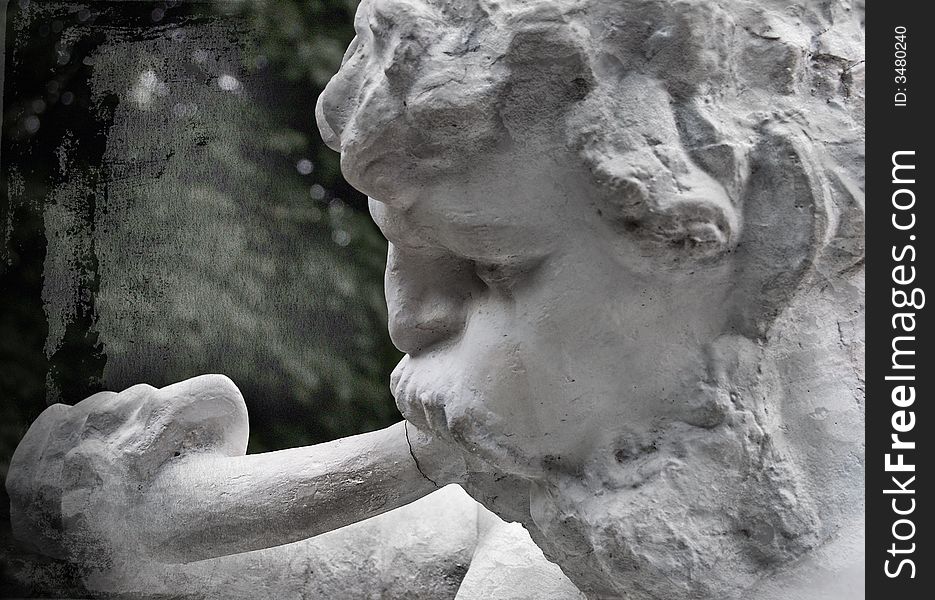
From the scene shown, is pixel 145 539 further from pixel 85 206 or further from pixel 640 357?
pixel 640 357

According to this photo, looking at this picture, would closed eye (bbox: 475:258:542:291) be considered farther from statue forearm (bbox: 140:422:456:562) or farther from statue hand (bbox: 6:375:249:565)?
statue hand (bbox: 6:375:249:565)

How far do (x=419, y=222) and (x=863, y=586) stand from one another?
364 millimetres

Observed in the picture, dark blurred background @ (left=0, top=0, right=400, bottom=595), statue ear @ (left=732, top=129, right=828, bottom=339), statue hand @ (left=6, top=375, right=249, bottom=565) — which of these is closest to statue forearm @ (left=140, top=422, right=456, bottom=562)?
statue hand @ (left=6, top=375, right=249, bottom=565)

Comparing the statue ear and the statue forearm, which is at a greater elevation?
the statue ear

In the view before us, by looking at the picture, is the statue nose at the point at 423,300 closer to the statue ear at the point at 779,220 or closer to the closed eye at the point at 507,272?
the closed eye at the point at 507,272

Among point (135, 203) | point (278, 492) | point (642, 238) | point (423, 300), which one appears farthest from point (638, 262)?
point (135, 203)

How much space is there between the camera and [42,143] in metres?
1.04

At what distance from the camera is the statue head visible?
605mm

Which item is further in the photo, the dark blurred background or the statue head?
the dark blurred background

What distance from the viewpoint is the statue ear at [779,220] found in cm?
63

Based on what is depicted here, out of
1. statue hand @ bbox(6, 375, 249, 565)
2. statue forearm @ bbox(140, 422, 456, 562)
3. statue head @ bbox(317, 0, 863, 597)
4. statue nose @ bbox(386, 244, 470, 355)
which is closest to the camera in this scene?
statue head @ bbox(317, 0, 863, 597)

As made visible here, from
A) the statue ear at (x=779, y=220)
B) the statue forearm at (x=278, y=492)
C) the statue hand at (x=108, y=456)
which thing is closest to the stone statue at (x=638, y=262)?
the statue ear at (x=779, y=220)

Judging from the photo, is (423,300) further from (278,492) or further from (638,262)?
(278,492)

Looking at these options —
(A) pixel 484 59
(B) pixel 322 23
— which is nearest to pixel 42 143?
(B) pixel 322 23
